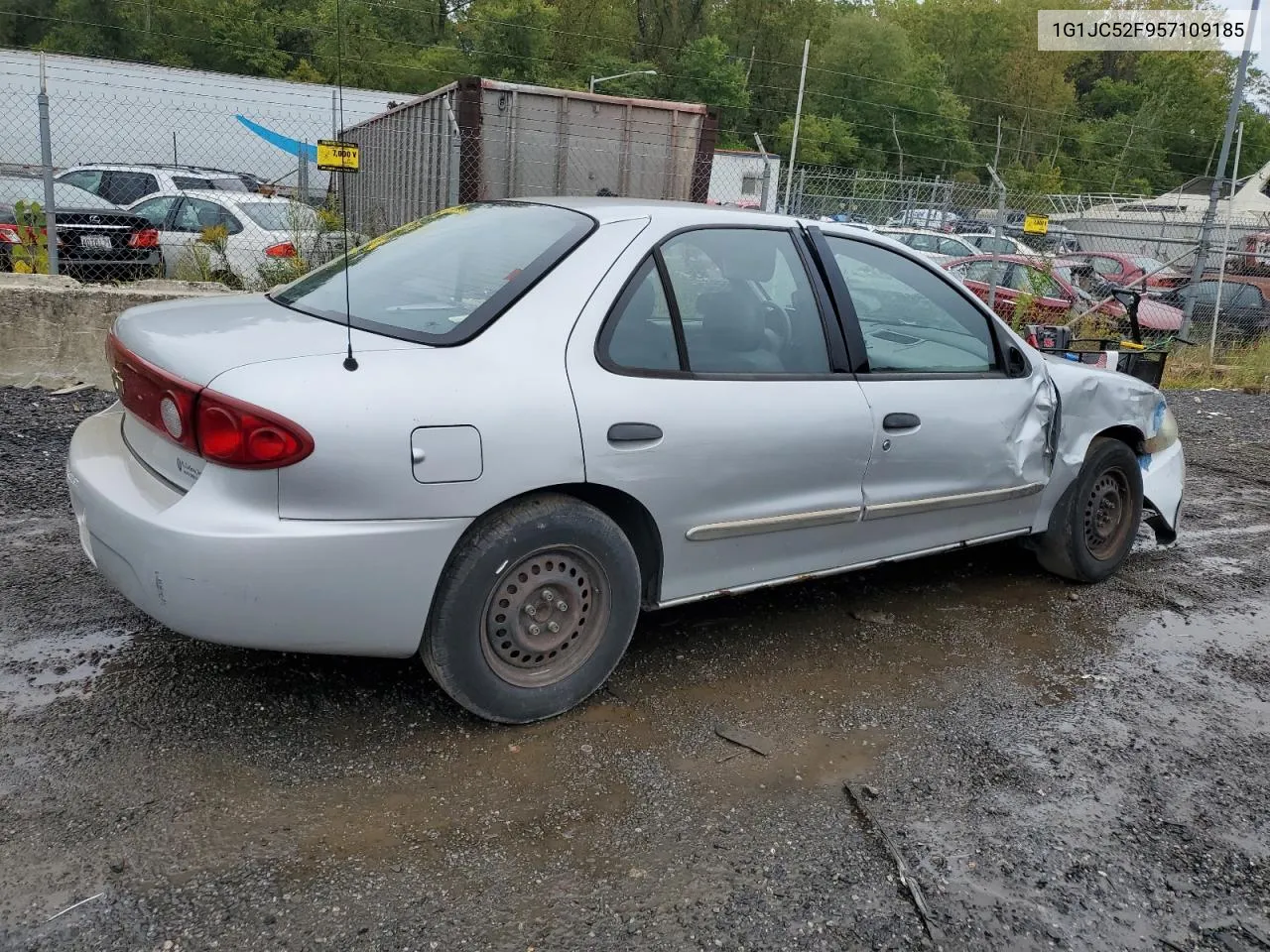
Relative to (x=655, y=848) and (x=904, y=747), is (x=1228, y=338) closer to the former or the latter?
(x=904, y=747)

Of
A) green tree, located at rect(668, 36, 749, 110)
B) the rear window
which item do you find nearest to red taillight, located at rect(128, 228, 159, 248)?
the rear window

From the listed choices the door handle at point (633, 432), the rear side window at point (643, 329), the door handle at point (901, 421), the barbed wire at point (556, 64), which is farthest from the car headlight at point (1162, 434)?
the barbed wire at point (556, 64)

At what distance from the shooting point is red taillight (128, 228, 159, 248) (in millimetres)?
9820

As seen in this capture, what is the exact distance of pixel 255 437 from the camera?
2586mm

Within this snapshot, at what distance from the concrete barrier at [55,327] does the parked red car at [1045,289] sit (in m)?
8.68

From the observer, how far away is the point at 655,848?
8.73 ft

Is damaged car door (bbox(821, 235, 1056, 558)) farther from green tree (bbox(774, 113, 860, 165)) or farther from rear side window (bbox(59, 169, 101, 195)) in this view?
green tree (bbox(774, 113, 860, 165))

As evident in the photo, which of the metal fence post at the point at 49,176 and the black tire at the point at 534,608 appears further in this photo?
the metal fence post at the point at 49,176

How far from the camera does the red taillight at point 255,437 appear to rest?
8.46 ft

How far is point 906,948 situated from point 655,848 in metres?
0.66

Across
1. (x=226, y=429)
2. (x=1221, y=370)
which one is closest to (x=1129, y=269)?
(x=1221, y=370)

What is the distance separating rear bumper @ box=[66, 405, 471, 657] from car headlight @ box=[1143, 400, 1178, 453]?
3.68 meters

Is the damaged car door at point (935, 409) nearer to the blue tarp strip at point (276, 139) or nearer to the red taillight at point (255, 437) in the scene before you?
the red taillight at point (255, 437)

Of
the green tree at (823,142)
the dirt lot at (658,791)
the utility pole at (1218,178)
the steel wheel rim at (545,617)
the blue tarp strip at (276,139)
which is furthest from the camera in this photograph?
the green tree at (823,142)
